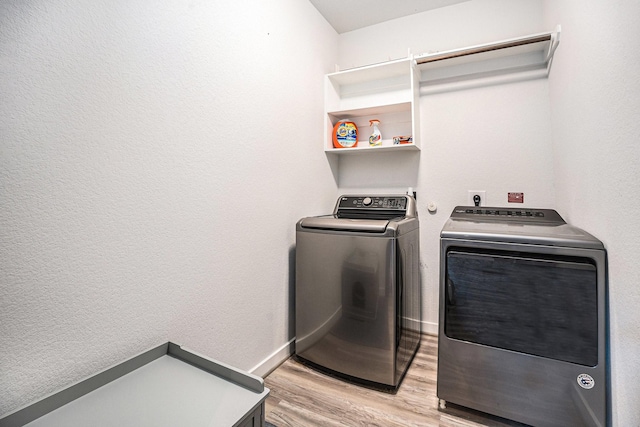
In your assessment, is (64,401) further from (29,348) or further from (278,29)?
(278,29)

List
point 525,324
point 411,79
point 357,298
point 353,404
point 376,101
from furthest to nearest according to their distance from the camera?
point 376,101 → point 411,79 → point 357,298 → point 353,404 → point 525,324

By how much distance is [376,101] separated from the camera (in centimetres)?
229

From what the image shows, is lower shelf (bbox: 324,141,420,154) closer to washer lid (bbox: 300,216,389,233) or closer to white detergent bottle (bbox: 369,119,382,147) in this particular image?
white detergent bottle (bbox: 369,119,382,147)

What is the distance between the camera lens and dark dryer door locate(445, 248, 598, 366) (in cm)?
111

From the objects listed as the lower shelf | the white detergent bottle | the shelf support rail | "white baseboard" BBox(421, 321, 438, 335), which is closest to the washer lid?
the lower shelf

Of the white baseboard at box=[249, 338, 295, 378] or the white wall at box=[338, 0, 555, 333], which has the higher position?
the white wall at box=[338, 0, 555, 333]

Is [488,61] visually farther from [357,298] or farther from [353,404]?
[353,404]

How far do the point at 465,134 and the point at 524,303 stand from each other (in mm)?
1276

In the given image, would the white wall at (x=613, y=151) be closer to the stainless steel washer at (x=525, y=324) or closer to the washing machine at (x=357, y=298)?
the stainless steel washer at (x=525, y=324)

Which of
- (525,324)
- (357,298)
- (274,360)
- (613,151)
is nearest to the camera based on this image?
(613,151)

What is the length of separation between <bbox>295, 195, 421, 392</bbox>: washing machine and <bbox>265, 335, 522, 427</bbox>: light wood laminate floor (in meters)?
0.08

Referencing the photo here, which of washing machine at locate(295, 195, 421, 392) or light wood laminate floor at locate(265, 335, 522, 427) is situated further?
washing machine at locate(295, 195, 421, 392)

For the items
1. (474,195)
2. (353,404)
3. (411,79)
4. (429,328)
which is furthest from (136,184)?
(429,328)

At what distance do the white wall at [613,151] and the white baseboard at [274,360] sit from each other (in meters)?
1.48
